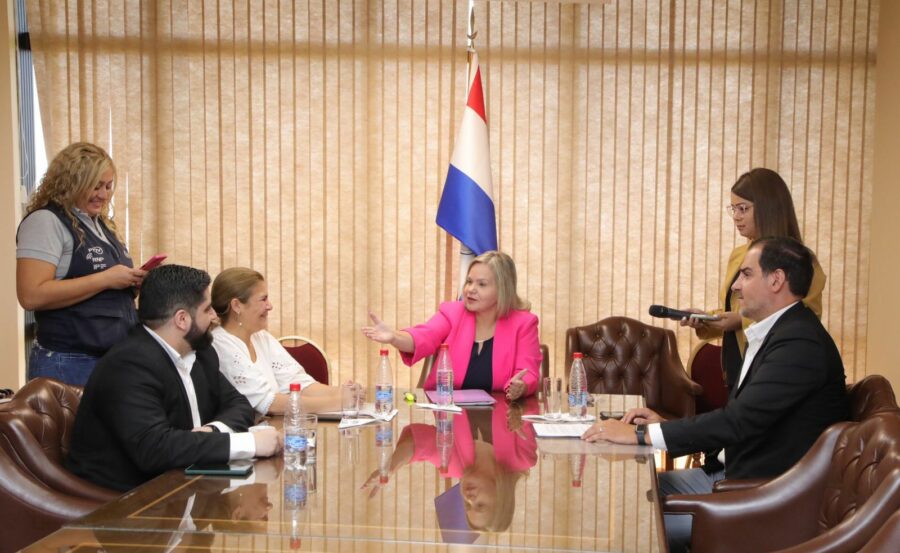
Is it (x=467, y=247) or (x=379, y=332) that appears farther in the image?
(x=467, y=247)

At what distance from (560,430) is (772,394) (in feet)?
2.42

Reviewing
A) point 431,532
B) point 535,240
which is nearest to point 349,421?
point 431,532

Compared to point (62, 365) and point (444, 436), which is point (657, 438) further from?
point (62, 365)

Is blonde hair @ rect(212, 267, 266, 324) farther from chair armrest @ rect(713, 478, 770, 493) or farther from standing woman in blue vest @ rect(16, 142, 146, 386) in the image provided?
chair armrest @ rect(713, 478, 770, 493)

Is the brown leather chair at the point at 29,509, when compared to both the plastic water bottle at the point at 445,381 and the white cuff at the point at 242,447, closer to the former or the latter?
the white cuff at the point at 242,447

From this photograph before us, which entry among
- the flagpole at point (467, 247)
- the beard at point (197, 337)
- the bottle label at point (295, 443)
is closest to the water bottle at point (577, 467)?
the bottle label at point (295, 443)

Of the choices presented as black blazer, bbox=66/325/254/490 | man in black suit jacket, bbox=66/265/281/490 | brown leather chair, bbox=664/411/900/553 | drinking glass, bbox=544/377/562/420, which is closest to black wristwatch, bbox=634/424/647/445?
brown leather chair, bbox=664/411/900/553

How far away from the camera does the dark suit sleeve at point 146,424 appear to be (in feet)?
8.13

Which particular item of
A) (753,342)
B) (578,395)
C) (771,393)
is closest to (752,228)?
(753,342)

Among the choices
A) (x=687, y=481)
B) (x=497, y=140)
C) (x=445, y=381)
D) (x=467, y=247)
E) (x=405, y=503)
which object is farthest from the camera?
(x=497, y=140)

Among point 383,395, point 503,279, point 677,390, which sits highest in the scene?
point 503,279

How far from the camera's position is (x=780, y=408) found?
2.79m

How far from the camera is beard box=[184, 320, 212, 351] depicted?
2.82 m

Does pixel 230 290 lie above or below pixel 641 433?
above
